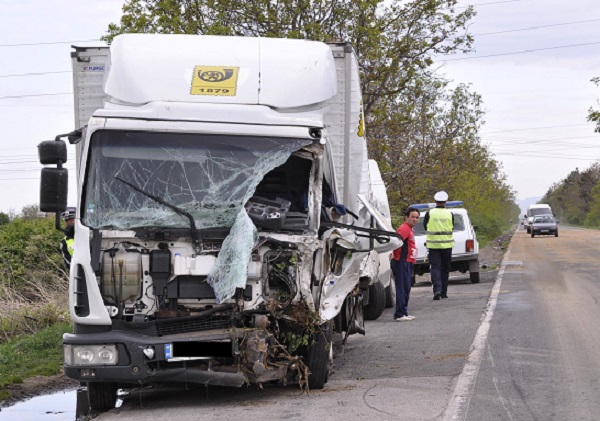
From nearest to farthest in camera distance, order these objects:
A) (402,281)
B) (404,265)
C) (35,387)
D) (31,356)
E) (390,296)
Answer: (35,387) < (31,356) < (402,281) < (404,265) < (390,296)

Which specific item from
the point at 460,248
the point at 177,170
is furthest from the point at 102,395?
the point at 460,248

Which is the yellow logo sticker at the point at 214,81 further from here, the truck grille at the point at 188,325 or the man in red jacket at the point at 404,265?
the man in red jacket at the point at 404,265

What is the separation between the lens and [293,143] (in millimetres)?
8320

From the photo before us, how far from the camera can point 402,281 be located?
585 inches

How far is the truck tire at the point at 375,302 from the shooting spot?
1491cm

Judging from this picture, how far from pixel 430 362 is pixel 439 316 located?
16.4 ft

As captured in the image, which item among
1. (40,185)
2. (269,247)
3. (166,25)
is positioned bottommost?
(269,247)

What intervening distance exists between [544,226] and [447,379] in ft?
173

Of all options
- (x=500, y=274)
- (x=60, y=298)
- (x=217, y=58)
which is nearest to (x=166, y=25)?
(x=60, y=298)

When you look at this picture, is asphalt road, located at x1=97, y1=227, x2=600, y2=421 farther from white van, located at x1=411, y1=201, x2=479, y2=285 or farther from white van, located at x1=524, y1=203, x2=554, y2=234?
white van, located at x1=524, y1=203, x2=554, y2=234

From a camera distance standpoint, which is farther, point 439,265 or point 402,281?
point 439,265

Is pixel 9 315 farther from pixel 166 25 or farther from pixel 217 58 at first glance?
pixel 166 25

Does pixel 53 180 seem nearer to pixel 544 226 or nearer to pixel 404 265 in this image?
pixel 404 265

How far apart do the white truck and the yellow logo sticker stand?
0.05ft
